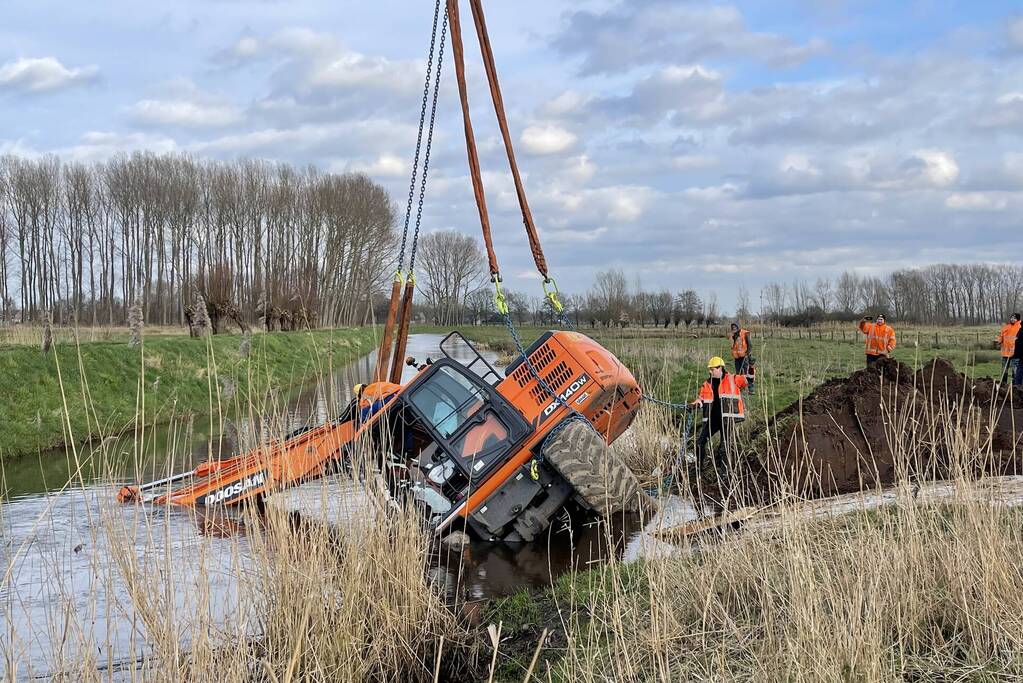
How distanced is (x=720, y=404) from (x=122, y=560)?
8.16m

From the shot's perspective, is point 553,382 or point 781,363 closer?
point 553,382

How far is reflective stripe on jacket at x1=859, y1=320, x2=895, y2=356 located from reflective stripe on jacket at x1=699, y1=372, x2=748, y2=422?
8172 mm

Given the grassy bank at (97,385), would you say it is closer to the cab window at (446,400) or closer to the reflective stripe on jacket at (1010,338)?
the cab window at (446,400)

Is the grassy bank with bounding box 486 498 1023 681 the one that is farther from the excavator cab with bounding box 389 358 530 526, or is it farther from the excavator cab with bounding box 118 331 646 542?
the excavator cab with bounding box 389 358 530 526

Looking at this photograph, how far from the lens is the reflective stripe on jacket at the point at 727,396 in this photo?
34.6 ft

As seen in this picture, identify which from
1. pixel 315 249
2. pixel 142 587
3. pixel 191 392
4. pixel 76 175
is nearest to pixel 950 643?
pixel 142 587

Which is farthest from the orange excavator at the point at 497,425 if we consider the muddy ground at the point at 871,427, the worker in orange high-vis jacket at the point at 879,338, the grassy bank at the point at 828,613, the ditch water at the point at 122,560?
the worker in orange high-vis jacket at the point at 879,338

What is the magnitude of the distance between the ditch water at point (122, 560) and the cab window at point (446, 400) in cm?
95

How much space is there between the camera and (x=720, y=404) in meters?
10.9

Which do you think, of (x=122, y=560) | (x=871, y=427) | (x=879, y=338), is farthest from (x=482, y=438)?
(x=879, y=338)

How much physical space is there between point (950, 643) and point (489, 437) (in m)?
4.38

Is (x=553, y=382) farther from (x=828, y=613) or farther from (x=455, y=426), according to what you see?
(x=828, y=613)

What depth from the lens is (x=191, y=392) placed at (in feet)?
63.6

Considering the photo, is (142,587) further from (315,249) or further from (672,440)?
(315,249)
